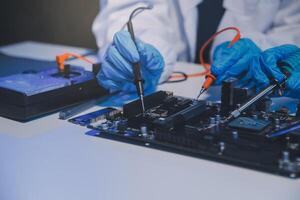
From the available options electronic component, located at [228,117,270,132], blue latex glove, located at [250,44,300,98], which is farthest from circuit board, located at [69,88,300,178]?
blue latex glove, located at [250,44,300,98]

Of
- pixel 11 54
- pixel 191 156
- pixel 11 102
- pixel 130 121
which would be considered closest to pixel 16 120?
pixel 11 102

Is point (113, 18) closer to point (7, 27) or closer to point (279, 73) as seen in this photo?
point (279, 73)

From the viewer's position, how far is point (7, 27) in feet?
7.09

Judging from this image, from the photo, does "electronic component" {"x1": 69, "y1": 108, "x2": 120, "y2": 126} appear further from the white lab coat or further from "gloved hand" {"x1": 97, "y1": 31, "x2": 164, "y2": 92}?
the white lab coat

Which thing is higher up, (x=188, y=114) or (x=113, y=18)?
(x=113, y=18)

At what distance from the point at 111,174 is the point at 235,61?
1.64 feet

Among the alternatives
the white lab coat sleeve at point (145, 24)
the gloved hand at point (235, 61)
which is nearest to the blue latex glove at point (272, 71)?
the gloved hand at point (235, 61)

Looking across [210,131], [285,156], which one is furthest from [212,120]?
[285,156]

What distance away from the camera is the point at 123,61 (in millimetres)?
998

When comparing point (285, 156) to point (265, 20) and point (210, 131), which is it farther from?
point (265, 20)

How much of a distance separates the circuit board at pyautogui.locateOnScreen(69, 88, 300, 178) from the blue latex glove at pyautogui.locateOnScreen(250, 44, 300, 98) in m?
0.13

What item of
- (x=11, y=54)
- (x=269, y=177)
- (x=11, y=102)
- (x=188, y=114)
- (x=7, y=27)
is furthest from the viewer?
(x=7, y=27)

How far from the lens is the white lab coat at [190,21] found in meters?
1.31

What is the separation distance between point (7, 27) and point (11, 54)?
0.56 m
